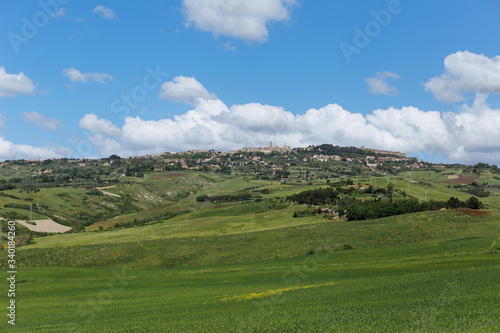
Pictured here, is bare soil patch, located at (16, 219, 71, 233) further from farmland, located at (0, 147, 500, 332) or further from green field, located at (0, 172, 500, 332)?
green field, located at (0, 172, 500, 332)

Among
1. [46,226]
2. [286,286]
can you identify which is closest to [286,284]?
[286,286]

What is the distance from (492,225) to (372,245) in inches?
967

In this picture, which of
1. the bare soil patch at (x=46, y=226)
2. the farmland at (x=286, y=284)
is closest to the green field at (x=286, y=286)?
the farmland at (x=286, y=284)

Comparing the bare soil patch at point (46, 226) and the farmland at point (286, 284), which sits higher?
the farmland at point (286, 284)

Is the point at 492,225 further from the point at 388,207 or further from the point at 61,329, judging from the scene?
the point at 61,329

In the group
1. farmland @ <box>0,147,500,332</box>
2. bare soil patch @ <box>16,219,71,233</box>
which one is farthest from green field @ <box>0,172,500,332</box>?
bare soil patch @ <box>16,219,71,233</box>

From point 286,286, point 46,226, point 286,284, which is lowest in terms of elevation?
point 46,226

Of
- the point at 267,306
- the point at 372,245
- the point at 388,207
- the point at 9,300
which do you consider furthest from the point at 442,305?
the point at 388,207

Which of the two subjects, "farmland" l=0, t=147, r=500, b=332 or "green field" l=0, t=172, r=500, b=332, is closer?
"green field" l=0, t=172, r=500, b=332

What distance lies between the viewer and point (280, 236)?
8019cm

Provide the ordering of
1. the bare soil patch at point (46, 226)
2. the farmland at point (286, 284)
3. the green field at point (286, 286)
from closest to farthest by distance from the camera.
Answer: the green field at point (286, 286), the farmland at point (286, 284), the bare soil patch at point (46, 226)

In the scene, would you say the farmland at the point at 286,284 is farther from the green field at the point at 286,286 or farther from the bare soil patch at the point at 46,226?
the bare soil patch at the point at 46,226

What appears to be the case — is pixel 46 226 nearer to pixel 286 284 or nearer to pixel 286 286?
pixel 286 284

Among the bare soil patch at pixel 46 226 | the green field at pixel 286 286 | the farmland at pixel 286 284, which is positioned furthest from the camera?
the bare soil patch at pixel 46 226
